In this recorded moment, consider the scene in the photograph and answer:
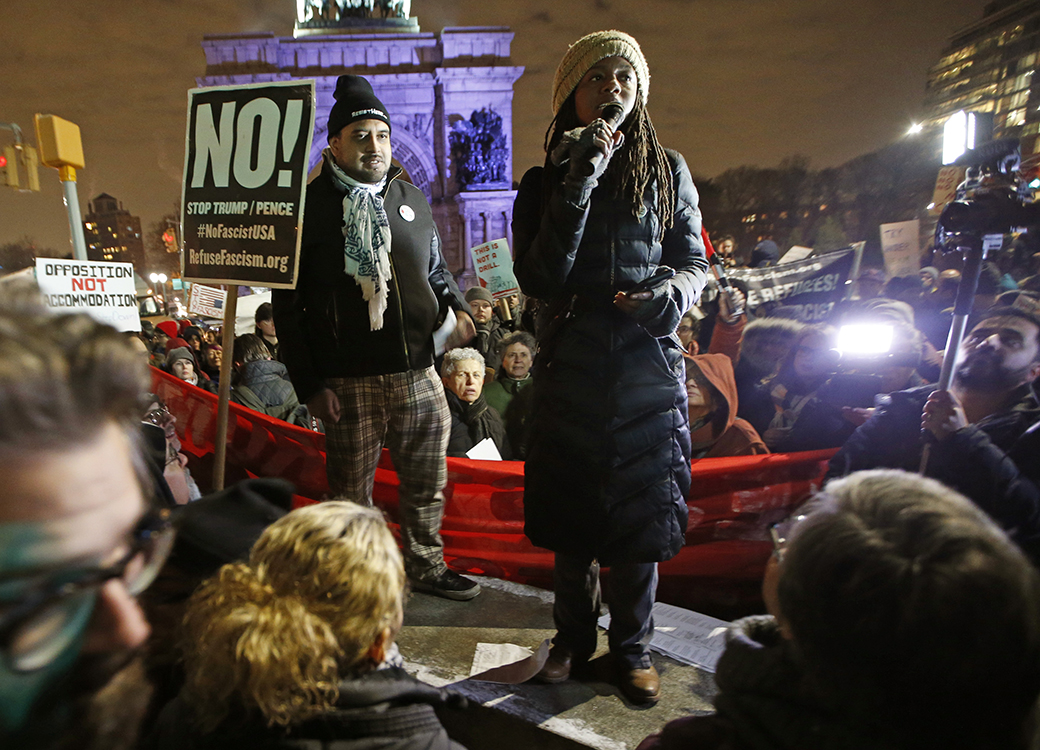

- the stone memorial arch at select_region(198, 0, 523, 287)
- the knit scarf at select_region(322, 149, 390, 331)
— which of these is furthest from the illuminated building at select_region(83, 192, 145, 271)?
the knit scarf at select_region(322, 149, 390, 331)

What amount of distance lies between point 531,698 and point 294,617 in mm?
1303

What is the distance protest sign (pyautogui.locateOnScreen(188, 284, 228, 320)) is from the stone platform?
753 cm

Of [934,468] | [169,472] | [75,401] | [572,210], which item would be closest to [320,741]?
[75,401]

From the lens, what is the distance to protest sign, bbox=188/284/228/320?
27.9ft

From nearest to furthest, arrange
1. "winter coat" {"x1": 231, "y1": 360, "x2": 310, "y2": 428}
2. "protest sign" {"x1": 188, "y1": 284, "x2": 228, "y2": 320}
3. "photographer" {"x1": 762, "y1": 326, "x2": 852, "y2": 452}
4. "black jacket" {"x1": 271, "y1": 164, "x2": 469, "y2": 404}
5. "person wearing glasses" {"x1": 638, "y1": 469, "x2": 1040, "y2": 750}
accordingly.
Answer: "person wearing glasses" {"x1": 638, "y1": 469, "x2": 1040, "y2": 750}, "black jacket" {"x1": 271, "y1": 164, "x2": 469, "y2": 404}, "photographer" {"x1": 762, "y1": 326, "x2": 852, "y2": 452}, "winter coat" {"x1": 231, "y1": 360, "x2": 310, "y2": 428}, "protest sign" {"x1": 188, "y1": 284, "x2": 228, "y2": 320}

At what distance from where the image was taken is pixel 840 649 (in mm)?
833

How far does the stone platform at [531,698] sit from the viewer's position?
6.04ft

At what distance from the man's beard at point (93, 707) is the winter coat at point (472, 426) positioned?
2.73 meters

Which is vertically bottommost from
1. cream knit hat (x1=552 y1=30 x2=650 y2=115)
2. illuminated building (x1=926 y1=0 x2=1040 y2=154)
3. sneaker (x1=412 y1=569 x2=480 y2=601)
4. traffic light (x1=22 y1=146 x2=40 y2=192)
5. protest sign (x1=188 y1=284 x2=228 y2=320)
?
sneaker (x1=412 y1=569 x2=480 y2=601)

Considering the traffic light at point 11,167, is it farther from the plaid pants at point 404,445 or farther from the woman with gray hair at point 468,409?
the plaid pants at point 404,445

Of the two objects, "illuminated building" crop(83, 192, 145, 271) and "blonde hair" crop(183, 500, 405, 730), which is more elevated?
"illuminated building" crop(83, 192, 145, 271)

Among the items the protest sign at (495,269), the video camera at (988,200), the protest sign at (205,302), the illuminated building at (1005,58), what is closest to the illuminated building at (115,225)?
the protest sign at (205,302)

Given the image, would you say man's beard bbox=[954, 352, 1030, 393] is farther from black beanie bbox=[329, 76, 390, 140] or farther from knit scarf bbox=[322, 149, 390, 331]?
black beanie bbox=[329, 76, 390, 140]

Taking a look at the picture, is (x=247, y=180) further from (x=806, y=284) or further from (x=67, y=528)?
(x=806, y=284)
